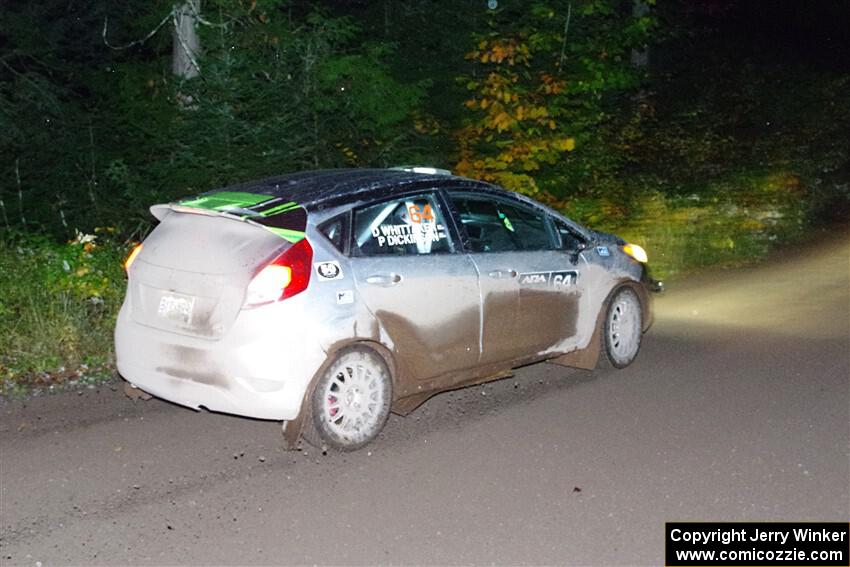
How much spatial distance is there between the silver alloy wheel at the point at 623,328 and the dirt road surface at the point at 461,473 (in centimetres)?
14

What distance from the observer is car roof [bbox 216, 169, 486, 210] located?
23.5ft

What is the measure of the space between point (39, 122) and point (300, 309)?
38.6 feet

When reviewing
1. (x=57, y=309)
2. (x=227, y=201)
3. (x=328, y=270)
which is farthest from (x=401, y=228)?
(x=57, y=309)

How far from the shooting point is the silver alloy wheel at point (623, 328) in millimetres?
9039

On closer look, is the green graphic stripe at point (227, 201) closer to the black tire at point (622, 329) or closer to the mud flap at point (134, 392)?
the mud flap at point (134, 392)

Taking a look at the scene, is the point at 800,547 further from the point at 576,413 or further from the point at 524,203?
the point at 524,203

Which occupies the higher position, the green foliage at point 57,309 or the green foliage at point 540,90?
the green foliage at point 540,90

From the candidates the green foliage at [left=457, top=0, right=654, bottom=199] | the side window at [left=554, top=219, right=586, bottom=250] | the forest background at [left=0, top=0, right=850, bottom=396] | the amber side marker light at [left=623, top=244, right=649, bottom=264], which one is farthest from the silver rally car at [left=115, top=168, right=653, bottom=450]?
the green foliage at [left=457, top=0, right=654, bottom=199]

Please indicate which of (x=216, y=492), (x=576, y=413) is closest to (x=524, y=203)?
(x=576, y=413)

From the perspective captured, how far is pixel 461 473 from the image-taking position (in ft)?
21.6

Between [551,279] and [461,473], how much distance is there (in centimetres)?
227

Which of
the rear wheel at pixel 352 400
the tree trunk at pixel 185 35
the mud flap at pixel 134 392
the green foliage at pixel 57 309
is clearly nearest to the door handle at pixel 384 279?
the rear wheel at pixel 352 400

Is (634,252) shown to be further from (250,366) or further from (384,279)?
(250,366)

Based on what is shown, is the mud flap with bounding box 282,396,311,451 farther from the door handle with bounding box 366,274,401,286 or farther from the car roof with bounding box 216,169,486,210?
the car roof with bounding box 216,169,486,210
